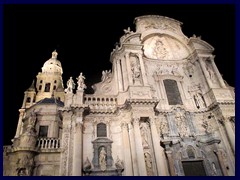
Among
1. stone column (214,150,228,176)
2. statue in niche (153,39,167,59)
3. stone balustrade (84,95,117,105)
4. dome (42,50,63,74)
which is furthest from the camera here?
dome (42,50,63,74)

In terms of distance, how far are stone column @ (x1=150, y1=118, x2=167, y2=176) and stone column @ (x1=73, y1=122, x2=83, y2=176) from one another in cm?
464

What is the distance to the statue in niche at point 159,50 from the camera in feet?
63.4

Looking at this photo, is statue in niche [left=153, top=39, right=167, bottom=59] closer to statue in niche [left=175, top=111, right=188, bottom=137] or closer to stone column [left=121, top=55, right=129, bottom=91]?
stone column [left=121, top=55, right=129, bottom=91]

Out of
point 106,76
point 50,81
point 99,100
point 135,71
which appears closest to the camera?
point 99,100

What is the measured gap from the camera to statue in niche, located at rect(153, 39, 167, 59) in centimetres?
1934

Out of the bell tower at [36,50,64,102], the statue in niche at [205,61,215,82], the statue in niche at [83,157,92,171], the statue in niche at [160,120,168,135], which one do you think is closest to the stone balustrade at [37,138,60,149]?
the statue in niche at [83,157,92,171]

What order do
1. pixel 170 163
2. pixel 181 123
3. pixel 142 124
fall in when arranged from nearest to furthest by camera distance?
pixel 170 163 → pixel 142 124 → pixel 181 123

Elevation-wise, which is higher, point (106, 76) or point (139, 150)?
point (106, 76)

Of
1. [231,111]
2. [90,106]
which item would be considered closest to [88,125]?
[90,106]

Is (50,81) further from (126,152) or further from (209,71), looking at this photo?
(209,71)

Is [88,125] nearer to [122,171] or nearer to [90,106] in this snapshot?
[90,106]

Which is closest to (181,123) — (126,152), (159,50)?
(126,152)

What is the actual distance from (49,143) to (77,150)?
2533 mm

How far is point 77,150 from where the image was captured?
12500 mm
